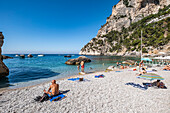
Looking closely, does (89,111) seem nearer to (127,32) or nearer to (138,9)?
(127,32)

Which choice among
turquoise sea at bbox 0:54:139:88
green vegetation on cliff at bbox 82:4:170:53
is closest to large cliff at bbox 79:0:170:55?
green vegetation on cliff at bbox 82:4:170:53

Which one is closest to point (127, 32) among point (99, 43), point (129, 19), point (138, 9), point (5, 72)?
point (129, 19)

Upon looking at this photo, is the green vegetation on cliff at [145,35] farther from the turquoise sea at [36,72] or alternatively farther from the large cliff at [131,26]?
the turquoise sea at [36,72]

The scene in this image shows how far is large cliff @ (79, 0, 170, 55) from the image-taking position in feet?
230

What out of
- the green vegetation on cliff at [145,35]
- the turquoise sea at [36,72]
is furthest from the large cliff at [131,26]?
the turquoise sea at [36,72]

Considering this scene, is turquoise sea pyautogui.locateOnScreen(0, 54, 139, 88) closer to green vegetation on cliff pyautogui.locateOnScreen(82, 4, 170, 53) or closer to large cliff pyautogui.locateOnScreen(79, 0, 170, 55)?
green vegetation on cliff pyautogui.locateOnScreen(82, 4, 170, 53)

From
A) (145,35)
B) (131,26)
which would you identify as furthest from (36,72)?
(131,26)

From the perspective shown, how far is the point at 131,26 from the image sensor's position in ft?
303

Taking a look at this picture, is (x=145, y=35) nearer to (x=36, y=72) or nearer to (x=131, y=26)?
(x=131, y=26)

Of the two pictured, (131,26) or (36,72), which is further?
(131,26)

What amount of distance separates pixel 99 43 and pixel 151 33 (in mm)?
52856

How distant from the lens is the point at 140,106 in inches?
186

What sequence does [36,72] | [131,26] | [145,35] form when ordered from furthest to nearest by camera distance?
[131,26] < [145,35] < [36,72]

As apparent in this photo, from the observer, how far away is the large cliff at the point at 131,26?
7000 centimetres
